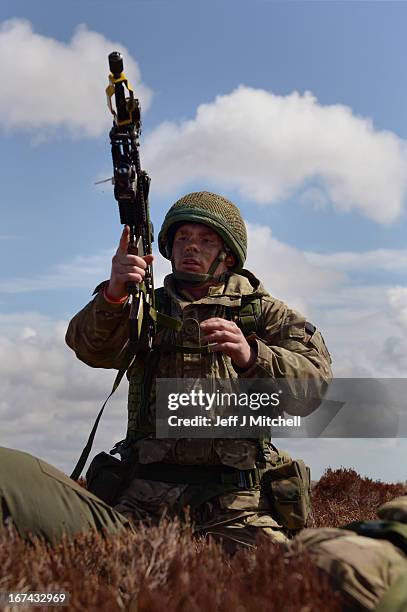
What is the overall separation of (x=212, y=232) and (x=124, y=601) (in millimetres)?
4223

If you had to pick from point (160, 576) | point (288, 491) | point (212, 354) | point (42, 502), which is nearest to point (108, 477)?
point (212, 354)

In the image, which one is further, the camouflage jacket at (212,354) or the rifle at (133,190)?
the camouflage jacket at (212,354)

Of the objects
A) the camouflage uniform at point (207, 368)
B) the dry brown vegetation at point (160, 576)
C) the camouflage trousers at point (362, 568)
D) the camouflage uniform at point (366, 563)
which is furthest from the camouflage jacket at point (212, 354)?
the camouflage trousers at point (362, 568)

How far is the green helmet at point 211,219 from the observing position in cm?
653

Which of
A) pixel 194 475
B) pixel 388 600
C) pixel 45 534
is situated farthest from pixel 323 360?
pixel 388 600

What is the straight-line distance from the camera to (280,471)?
241 inches

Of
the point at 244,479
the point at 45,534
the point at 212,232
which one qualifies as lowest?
the point at 45,534

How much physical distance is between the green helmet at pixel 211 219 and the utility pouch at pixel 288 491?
1.75 metres

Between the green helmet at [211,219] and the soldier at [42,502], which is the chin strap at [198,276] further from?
the soldier at [42,502]

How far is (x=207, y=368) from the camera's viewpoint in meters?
6.05

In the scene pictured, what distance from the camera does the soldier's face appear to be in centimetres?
642

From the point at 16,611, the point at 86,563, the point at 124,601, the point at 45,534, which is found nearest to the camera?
the point at 16,611

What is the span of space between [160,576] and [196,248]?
3.87 m

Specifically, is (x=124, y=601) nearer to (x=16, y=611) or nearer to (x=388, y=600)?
(x=16, y=611)
